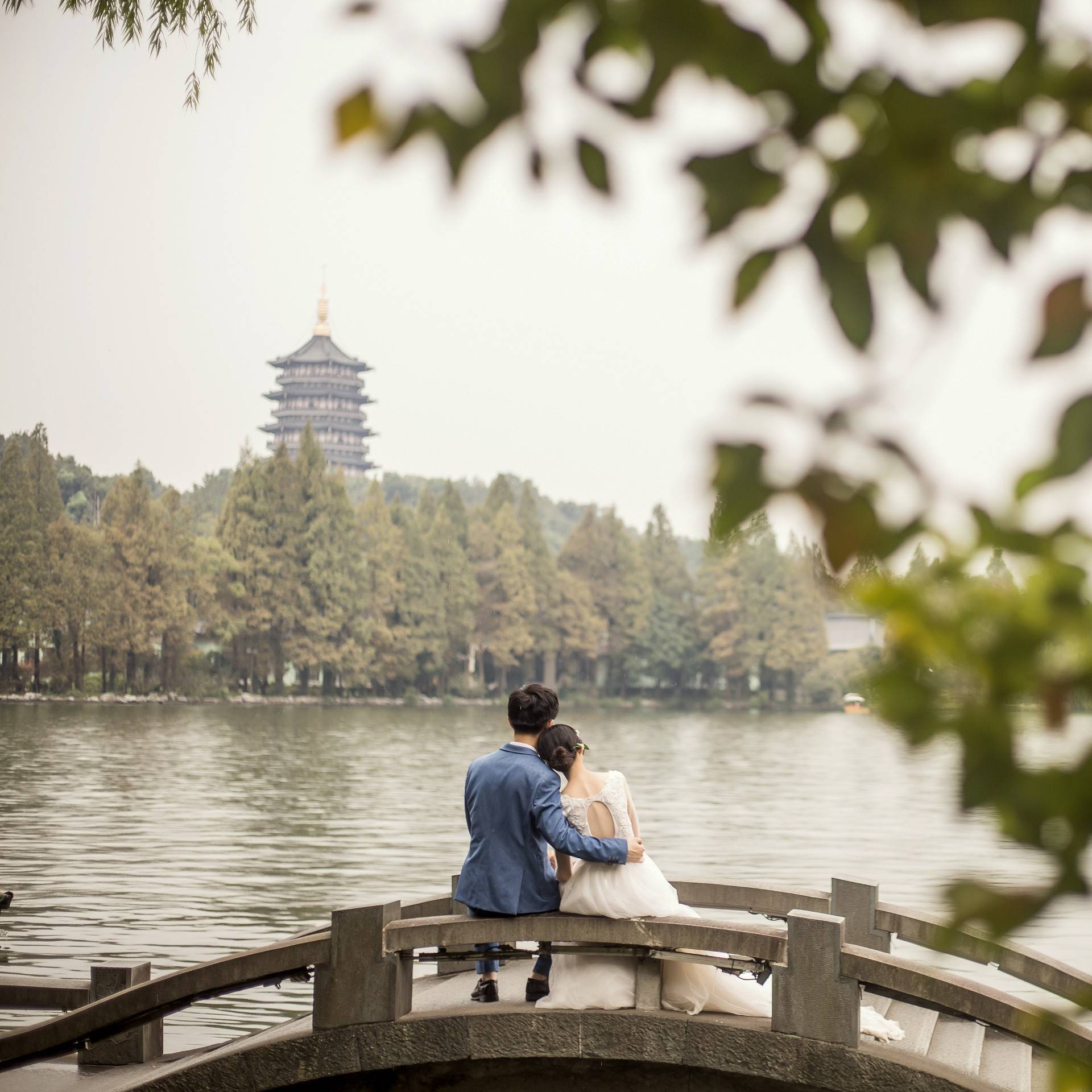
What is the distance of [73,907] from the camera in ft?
52.7

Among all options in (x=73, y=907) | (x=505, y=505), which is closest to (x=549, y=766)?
(x=73, y=907)

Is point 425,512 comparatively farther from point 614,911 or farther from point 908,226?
point 908,226

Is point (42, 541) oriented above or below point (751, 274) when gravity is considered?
above

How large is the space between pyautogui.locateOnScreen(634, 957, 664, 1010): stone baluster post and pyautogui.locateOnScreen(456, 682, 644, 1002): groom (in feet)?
1.18

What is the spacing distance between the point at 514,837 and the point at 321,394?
355 feet

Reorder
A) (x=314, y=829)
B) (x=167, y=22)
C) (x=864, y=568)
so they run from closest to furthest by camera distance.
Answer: (x=864, y=568)
(x=167, y=22)
(x=314, y=829)

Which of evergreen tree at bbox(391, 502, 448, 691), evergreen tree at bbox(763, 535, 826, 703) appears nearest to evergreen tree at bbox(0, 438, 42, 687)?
evergreen tree at bbox(391, 502, 448, 691)

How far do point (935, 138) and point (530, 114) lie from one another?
433 mm

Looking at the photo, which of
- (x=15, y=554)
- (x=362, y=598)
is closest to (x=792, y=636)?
(x=362, y=598)

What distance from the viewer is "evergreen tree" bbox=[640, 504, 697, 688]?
3351 inches

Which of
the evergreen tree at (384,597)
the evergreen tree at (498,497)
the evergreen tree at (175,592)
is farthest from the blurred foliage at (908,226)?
the evergreen tree at (498,497)

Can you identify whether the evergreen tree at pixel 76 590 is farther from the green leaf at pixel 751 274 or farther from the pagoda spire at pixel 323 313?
the green leaf at pixel 751 274

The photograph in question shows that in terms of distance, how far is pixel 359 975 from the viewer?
5086mm

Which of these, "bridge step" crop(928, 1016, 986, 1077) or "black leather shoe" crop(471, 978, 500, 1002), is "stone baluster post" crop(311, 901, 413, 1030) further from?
"bridge step" crop(928, 1016, 986, 1077)
